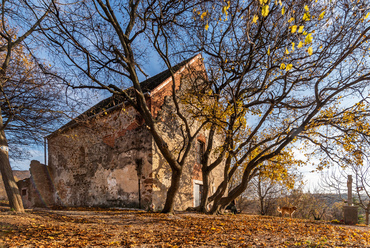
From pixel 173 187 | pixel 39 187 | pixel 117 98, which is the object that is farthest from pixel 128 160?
pixel 39 187

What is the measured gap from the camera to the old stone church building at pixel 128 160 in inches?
429

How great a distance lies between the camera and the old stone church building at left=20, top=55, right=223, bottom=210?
10.9 meters

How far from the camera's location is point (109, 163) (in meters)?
12.5

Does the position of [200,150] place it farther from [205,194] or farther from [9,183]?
[9,183]

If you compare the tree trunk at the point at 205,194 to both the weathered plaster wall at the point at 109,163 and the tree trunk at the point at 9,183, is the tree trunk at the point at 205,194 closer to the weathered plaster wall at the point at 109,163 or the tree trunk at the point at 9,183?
the weathered plaster wall at the point at 109,163

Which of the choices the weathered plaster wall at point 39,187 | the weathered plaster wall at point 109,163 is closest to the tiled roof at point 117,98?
the weathered plaster wall at point 109,163

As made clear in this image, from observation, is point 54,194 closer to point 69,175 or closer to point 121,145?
point 69,175

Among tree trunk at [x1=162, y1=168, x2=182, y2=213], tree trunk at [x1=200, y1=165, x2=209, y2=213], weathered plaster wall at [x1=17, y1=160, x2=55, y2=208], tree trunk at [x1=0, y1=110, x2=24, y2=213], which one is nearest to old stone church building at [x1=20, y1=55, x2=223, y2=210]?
tree trunk at [x1=200, y1=165, x2=209, y2=213]

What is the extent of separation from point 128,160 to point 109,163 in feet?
5.12

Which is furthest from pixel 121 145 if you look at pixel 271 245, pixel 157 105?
pixel 271 245

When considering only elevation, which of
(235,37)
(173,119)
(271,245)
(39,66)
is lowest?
(271,245)

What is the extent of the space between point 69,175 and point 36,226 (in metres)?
11.0

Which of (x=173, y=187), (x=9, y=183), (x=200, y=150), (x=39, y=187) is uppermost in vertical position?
(x=200, y=150)

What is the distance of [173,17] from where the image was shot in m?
8.11
